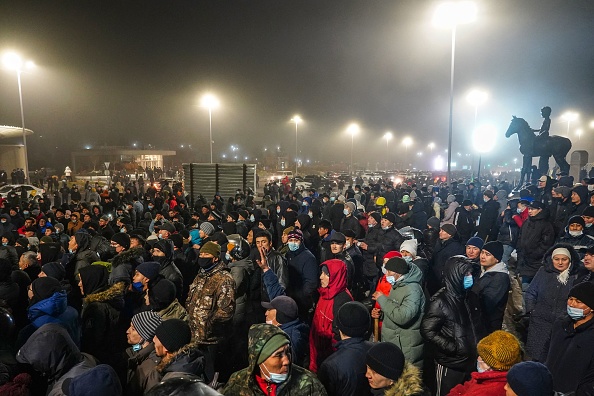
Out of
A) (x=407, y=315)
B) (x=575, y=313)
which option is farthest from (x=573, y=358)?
(x=407, y=315)

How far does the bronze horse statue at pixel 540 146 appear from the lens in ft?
50.5

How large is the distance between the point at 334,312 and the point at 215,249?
1.59 m

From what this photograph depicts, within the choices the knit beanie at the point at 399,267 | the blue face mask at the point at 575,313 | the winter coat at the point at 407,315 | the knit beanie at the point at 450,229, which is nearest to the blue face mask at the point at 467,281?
the winter coat at the point at 407,315

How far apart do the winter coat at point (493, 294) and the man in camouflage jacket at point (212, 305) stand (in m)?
A: 2.85

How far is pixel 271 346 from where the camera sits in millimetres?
2373

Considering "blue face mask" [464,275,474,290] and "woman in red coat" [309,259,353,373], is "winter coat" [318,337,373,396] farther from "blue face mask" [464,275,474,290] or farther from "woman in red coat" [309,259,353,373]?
"blue face mask" [464,275,474,290]

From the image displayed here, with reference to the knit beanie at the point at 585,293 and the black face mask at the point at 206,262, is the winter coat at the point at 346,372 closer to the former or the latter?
the knit beanie at the point at 585,293

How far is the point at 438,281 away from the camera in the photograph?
6.65 metres

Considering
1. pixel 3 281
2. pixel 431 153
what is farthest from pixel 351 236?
pixel 431 153

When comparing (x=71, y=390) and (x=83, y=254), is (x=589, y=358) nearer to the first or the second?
(x=71, y=390)

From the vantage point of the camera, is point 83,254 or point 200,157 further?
point 200,157

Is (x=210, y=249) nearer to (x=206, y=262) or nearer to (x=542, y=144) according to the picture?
(x=206, y=262)

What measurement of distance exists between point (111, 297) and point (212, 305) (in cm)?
116

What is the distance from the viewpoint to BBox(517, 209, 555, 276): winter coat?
22.1 ft
